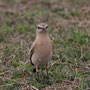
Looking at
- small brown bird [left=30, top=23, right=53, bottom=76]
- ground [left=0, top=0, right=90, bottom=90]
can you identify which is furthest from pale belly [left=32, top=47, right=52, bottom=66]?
ground [left=0, top=0, right=90, bottom=90]

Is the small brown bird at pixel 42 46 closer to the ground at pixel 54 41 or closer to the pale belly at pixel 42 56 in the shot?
the pale belly at pixel 42 56

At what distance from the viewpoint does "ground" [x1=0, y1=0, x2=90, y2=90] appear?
235 inches

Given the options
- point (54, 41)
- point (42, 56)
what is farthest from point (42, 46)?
point (54, 41)

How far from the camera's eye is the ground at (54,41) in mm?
5973

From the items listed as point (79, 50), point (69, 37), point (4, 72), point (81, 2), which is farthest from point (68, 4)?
point (4, 72)

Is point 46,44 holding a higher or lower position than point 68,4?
lower

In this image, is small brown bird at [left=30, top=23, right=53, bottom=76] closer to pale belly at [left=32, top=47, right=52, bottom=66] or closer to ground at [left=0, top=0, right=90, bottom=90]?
pale belly at [left=32, top=47, right=52, bottom=66]

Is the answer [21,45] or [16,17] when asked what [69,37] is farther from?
[16,17]

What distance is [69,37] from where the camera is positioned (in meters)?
8.15

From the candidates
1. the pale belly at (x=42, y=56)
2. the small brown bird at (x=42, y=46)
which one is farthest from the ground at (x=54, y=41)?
the small brown bird at (x=42, y=46)

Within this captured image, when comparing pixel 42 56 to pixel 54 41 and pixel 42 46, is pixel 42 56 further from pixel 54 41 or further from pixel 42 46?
pixel 54 41

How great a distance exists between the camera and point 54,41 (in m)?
7.91

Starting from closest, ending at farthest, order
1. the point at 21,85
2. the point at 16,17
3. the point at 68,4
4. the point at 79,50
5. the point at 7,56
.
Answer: the point at 21,85 < the point at 7,56 < the point at 79,50 < the point at 16,17 < the point at 68,4

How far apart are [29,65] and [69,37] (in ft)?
6.87
